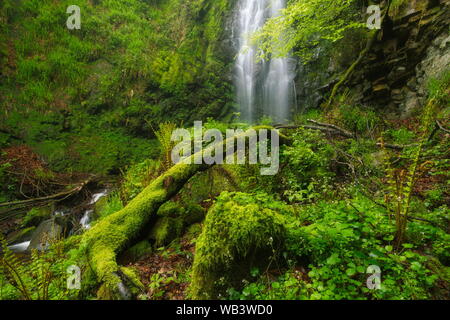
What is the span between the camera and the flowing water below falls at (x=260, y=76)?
407 inches

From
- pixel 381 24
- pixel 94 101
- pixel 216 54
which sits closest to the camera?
pixel 381 24

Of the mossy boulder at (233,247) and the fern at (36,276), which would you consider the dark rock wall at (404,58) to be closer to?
the mossy boulder at (233,247)

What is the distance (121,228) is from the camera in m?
2.92

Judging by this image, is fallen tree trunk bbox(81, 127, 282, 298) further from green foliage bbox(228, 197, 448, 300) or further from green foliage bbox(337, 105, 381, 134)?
green foliage bbox(337, 105, 381, 134)

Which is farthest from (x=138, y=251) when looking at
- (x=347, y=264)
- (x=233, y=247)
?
(x=347, y=264)

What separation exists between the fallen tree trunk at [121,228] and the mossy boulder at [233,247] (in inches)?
33.2

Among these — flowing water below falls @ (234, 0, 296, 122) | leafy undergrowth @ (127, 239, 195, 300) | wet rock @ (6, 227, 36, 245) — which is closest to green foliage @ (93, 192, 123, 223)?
wet rock @ (6, 227, 36, 245)

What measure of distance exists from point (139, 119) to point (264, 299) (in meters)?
9.98

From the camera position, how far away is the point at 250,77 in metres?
11.4

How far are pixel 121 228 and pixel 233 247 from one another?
1.89 m

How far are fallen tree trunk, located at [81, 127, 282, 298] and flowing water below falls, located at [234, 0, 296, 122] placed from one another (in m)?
7.59

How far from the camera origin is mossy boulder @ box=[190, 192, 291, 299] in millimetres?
1766

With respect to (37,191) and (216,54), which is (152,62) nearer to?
(216,54)
